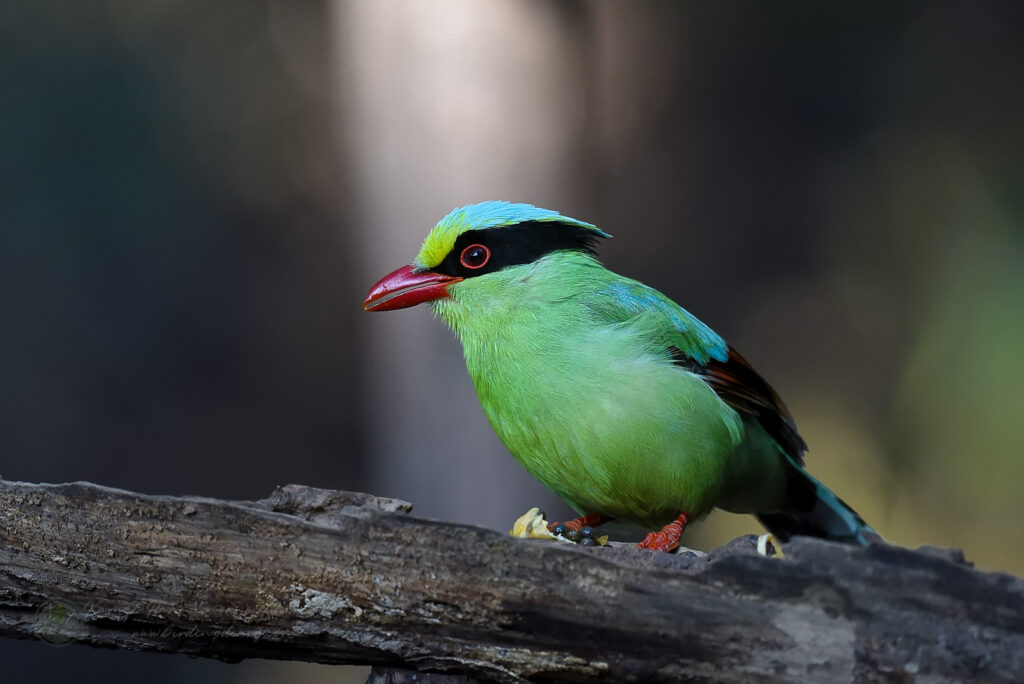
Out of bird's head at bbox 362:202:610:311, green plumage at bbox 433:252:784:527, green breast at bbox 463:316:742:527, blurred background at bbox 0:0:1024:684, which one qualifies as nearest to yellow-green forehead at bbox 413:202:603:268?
bird's head at bbox 362:202:610:311

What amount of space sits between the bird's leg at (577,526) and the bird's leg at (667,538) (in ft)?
0.76

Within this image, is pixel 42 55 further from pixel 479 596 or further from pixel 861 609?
pixel 861 609

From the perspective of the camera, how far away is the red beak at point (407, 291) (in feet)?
10.9

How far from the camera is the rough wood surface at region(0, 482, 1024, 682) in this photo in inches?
78.3

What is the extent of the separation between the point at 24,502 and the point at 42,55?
14.5ft

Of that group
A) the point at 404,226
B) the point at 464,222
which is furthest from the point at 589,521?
the point at 404,226

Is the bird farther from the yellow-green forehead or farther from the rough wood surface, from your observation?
the rough wood surface

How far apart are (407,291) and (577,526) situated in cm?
104

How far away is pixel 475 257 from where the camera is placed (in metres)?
3.35

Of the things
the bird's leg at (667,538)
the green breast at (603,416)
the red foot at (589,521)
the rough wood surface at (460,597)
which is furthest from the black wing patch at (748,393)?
the rough wood surface at (460,597)

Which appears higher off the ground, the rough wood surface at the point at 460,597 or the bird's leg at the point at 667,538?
the rough wood surface at the point at 460,597

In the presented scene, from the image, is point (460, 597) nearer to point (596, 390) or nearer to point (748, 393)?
point (596, 390)

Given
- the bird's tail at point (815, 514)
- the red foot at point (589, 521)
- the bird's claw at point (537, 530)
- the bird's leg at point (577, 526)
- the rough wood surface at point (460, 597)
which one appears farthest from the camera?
the bird's tail at point (815, 514)

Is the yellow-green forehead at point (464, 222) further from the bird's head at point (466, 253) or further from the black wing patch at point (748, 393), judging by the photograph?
the black wing patch at point (748, 393)
